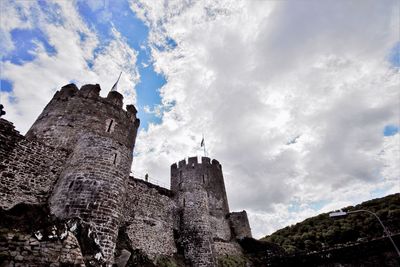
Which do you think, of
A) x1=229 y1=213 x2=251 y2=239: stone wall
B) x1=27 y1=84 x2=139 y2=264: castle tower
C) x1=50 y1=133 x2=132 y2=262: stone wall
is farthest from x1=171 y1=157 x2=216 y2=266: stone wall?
x1=50 y1=133 x2=132 y2=262: stone wall

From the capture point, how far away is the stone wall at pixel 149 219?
16062mm

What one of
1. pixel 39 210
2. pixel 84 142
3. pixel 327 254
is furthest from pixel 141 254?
pixel 327 254

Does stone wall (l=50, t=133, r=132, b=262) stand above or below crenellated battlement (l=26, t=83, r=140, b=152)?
below

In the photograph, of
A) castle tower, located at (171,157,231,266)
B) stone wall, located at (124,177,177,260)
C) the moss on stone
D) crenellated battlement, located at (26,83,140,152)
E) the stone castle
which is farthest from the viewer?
the moss on stone

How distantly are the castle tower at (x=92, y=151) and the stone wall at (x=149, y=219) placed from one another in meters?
4.03

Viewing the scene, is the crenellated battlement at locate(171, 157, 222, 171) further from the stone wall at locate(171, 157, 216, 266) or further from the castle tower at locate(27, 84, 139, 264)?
the castle tower at locate(27, 84, 139, 264)

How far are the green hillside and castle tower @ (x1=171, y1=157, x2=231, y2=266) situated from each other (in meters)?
10.5

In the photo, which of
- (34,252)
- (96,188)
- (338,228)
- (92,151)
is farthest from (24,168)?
(338,228)

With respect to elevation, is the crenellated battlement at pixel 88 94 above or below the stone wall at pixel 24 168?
above

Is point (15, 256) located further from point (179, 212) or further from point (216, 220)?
point (216, 220)

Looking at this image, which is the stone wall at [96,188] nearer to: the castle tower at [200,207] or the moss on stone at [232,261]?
the castle tower at [200,207]

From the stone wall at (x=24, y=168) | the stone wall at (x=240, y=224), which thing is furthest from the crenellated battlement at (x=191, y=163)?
the stone wall at (x=24, y=168)

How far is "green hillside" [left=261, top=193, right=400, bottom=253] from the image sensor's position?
29.9 m

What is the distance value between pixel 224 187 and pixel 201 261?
11322mm
